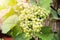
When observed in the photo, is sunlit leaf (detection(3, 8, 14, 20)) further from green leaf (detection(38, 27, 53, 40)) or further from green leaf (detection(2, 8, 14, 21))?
green leaf (detection(38, 27, 53, 40))

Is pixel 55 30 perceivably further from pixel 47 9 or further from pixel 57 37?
pixel 47 9

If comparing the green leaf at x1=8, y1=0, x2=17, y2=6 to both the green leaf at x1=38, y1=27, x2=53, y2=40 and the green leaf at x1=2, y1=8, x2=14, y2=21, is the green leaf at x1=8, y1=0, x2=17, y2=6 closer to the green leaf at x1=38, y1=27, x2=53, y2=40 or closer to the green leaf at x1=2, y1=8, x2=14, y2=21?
the green leaf at x1=2, y1=8, x2=14, y2=21

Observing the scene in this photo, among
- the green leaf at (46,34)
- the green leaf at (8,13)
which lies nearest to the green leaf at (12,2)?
the green leaf at (8,13)

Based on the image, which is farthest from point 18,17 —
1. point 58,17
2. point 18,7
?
point 58,17

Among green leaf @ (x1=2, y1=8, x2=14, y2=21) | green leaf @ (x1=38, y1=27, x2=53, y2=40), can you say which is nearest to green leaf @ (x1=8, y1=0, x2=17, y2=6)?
green leaf @ (x1=2, y1=8, x2=14, y2=21)

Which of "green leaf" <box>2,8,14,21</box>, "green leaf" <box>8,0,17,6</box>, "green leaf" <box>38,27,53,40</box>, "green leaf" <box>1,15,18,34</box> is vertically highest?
"green leaf" <box>8,0,17,6</box>

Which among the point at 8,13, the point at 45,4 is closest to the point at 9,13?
the point at 8,13

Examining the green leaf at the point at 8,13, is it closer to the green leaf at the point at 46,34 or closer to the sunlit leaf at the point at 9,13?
the sunlit leaf at the point at 9,13

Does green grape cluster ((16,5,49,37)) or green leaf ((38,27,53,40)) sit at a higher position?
green grape cluster ((16,5,49,37))
